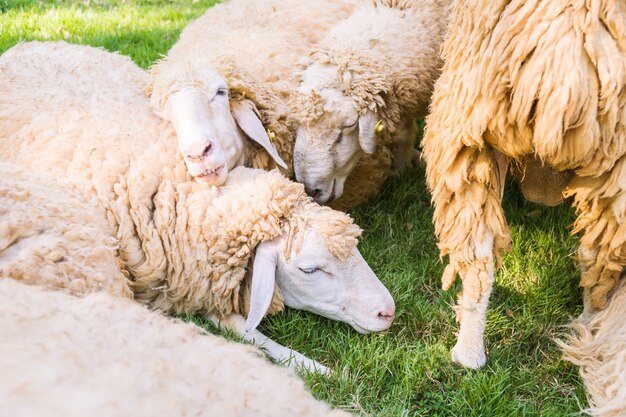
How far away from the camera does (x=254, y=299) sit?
2822mm

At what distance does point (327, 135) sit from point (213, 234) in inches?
41.0

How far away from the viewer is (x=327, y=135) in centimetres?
365

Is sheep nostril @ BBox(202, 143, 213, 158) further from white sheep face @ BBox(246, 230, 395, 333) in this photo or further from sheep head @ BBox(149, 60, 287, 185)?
white sheep face @ BBox(246, 230, 395, 333)

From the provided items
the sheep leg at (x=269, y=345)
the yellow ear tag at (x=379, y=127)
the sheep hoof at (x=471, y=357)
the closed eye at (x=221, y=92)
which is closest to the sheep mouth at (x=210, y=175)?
the closed eye at (x=221, y=92)

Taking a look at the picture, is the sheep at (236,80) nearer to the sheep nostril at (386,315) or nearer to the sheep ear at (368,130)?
the sheep ear at (368,130)

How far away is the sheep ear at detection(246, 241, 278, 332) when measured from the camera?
2816 millimetres

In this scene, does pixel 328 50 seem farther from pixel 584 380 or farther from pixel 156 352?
pixel 156 352

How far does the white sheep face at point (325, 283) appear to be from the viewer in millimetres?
2895

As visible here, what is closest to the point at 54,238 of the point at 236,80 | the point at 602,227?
the point at 236,80

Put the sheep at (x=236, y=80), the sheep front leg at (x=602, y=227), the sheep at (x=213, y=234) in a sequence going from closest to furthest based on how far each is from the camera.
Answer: the sheep front leg at (x=602, y=227)
the sheep at (x=213, y=234)
the sheep at (x=236, y=80)

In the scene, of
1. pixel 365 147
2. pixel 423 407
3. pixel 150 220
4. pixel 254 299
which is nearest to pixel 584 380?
pixel 423 407

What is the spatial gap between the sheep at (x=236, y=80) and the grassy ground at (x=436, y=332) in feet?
2.49

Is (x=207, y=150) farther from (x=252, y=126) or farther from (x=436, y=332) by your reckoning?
(x=436, y=332)

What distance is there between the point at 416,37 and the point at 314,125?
804mm
